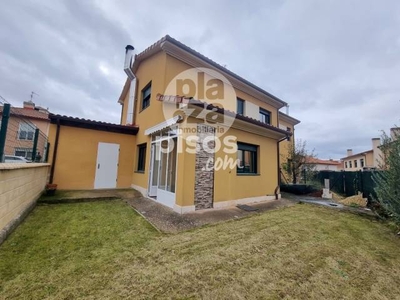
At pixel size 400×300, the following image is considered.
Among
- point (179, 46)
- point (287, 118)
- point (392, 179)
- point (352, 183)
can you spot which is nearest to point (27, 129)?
point (179, 46)

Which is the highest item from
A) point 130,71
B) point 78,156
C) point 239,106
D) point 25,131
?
point 130,71

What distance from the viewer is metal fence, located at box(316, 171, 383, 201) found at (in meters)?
9.37

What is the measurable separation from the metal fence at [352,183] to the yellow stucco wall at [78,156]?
13.7 meters

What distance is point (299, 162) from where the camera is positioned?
13.2 metres

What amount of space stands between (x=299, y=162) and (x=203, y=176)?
1064 centimetres

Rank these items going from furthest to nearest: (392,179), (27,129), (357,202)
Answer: (357,202), (27,129), (392,179)

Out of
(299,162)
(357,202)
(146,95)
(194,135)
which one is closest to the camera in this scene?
(194,135)

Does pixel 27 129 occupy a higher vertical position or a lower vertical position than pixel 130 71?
lower

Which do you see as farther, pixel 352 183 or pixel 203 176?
pixel 352 183

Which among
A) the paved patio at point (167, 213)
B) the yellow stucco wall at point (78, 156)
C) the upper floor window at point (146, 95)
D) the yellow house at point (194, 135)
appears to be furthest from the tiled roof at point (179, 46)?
the paved patio at point (167, 213)

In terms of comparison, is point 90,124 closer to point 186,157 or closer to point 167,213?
point 186,157

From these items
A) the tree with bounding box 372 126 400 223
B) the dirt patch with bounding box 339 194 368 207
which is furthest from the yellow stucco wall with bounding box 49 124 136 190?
the dirt patch with bounding box 339 194 368 207

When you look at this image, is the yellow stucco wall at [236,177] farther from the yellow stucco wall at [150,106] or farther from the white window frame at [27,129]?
the white window frame at [27,129]

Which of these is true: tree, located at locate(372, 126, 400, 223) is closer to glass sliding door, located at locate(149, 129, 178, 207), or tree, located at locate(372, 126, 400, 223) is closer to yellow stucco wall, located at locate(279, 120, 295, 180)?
glass sliding door, located at locate(149, 129, 178, 207)
